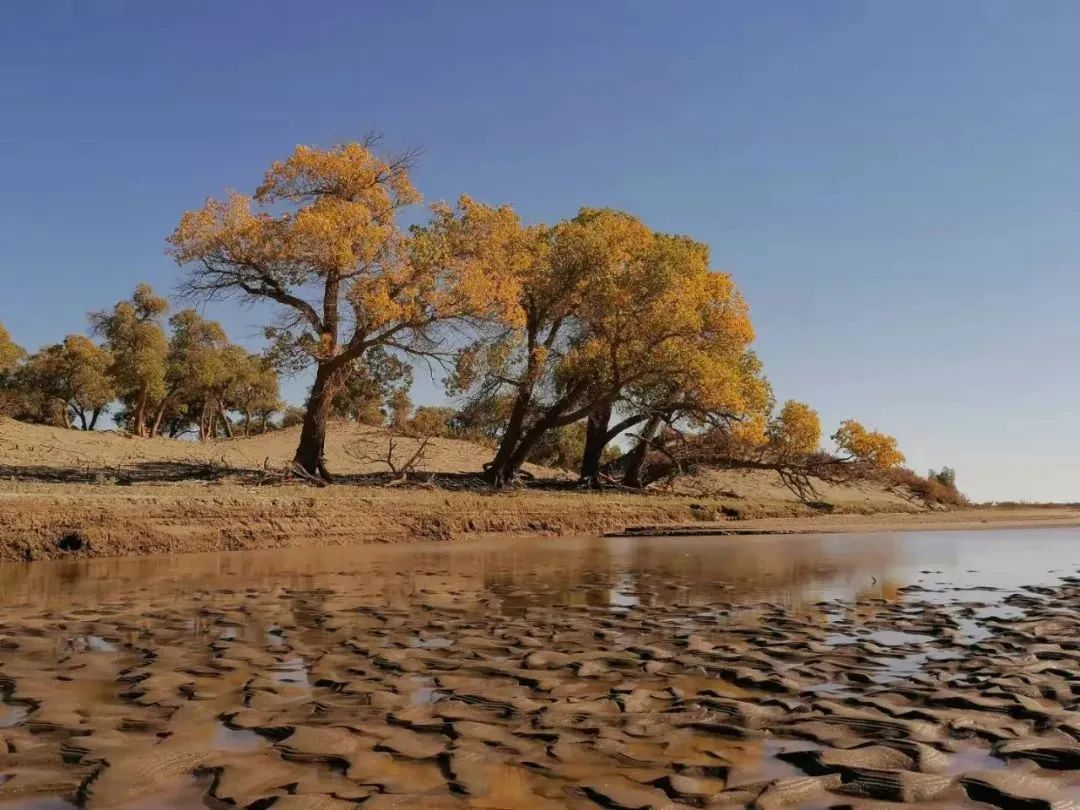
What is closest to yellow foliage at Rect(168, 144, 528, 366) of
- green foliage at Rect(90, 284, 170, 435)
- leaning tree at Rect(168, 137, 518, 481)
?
leaning tree at Rect(168, 137, 518, 481)

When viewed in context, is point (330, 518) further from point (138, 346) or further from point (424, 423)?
point (138, 346)

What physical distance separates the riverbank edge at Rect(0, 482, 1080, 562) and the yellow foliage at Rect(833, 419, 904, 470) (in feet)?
6.85

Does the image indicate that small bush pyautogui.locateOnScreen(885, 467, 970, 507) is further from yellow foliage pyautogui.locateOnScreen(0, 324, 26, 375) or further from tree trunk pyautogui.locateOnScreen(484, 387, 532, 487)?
yellow foliage pyautogui.locateOnScreen(0, 324, 26, 375)

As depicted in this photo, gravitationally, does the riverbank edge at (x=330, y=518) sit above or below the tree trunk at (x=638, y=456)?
below

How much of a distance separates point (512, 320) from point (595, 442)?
810 cm

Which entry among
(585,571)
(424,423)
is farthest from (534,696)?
(424,423)

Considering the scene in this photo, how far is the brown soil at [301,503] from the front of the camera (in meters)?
13.3

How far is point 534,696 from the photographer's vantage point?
452cm

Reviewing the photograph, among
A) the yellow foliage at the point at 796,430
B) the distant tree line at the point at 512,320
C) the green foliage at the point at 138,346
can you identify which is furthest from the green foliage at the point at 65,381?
the yellow foliage at the point at 796,430

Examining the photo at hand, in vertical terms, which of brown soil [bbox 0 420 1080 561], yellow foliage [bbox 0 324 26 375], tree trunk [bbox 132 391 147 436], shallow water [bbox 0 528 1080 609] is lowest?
shallow water [bbox 0 528 1080 609]

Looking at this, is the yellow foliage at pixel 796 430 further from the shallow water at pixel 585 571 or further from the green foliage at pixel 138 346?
the green foliage at pixel 138 346

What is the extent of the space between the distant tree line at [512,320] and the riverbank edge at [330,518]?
2906 mm

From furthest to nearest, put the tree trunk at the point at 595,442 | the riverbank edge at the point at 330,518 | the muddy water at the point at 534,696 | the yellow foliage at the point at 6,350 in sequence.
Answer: the yellow foliage at the point at 6,350, the tree trunk at the point at 595,442, the riverbank edge at the point at 330,518, the muddy water at the point at 534,696

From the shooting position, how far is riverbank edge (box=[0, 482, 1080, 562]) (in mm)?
12867
